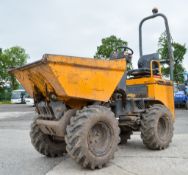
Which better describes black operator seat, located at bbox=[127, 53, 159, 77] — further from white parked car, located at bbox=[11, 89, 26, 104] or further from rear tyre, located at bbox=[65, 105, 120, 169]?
white parked car, located at bbox=[11, 89, 26, 104]

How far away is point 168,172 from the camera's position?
6.30 m

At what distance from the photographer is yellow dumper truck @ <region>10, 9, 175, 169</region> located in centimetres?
650

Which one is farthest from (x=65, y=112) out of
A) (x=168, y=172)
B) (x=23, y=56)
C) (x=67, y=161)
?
(x=23, y=56)

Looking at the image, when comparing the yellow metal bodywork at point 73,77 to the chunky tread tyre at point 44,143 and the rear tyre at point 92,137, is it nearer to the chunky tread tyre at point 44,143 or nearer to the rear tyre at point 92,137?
the rear tyre at point 92,137

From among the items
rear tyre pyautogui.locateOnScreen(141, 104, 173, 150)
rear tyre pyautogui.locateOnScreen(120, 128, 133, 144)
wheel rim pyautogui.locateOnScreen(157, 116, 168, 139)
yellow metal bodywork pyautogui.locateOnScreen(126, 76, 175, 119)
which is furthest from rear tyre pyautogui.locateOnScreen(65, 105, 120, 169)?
rear tyre pyautogui.locateOnScreen(120, 128, 133, 144)

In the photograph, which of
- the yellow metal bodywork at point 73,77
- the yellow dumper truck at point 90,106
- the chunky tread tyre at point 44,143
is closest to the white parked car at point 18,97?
the yellow dumper truck at point 90,106

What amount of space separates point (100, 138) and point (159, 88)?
262 cm

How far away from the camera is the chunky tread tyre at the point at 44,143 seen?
26.0 feet

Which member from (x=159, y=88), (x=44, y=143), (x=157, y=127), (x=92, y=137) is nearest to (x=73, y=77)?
(x=92, y=137)

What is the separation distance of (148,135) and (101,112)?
5.86 ft

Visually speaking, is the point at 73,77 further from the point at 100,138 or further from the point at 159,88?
the point at 159,88

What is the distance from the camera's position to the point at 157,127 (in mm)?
8398

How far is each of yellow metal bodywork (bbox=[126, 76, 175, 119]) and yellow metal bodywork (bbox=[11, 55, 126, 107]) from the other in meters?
1.61

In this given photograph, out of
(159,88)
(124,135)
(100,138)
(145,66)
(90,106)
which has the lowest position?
Result: (124,135)
